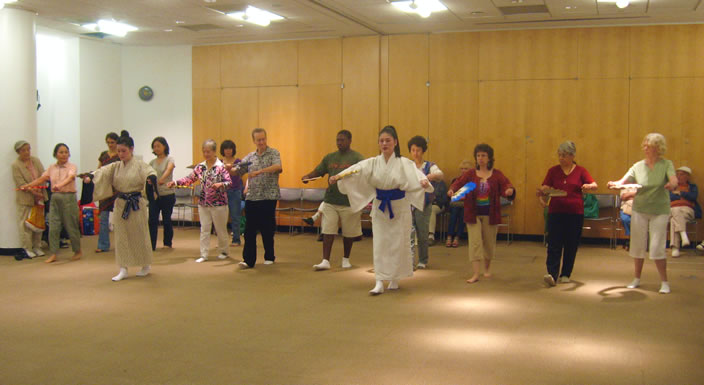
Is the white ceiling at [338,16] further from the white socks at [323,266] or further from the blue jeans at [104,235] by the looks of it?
the white socks at [323,266]

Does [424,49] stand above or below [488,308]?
above

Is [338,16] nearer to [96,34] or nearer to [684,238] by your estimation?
[96,34]

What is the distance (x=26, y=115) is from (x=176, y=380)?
680 centimetres

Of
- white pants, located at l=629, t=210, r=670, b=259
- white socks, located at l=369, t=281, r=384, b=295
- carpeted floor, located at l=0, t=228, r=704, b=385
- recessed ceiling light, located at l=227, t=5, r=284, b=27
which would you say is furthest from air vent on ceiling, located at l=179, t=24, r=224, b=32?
white pants, located at l=629, t=210, r=670, b=259

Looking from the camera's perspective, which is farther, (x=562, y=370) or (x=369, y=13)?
(x=369, y=13)

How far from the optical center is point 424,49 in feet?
37.7

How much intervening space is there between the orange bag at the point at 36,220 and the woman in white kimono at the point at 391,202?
4.93 m

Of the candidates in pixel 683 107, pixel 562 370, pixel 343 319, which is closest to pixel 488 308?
pixel 343 319

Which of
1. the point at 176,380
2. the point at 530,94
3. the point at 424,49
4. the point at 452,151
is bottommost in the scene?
the point at 176,380

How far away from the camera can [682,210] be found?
9.61 meters

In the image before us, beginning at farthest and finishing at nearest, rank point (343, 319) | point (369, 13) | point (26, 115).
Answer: point (369, 13) < point (26, 115) < point (343, 319)

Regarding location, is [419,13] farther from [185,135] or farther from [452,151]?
[185,135]

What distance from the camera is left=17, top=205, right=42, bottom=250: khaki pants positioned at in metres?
9.02

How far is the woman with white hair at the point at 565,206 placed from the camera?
22.6ft
